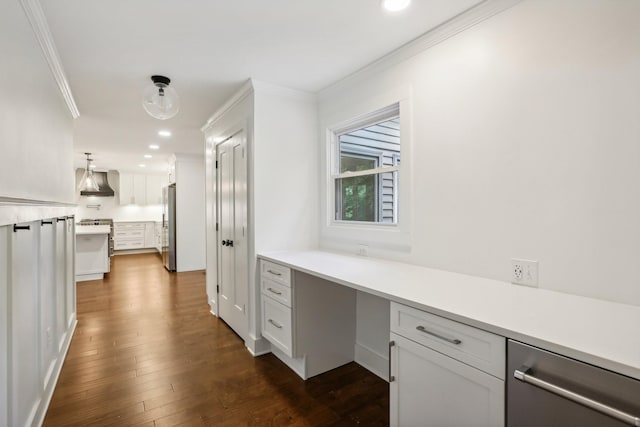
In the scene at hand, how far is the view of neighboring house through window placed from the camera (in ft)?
7.77

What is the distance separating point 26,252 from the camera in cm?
166

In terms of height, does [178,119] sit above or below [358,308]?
above

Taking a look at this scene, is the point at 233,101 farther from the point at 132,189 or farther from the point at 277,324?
the point at 132,189

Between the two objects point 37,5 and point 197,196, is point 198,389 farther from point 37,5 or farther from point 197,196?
point 197,196

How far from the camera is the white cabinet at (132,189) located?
856cm

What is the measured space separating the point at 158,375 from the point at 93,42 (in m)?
2.42

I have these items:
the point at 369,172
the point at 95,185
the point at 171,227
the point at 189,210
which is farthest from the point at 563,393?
the point at 95,185

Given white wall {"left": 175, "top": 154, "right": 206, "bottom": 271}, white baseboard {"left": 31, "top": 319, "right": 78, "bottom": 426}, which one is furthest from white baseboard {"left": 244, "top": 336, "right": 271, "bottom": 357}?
white wall {"left": 175, "top": 154, "right": 206, "bottom": 271}

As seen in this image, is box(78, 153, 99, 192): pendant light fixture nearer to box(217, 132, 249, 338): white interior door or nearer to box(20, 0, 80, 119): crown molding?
box(20, 0, 80, 119): crown molding

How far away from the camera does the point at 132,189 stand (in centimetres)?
866

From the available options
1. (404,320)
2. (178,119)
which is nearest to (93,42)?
(178,119)

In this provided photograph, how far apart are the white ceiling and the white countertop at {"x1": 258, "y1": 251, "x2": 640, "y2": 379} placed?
151 cm

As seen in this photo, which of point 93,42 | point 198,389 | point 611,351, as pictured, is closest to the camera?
point 611,351

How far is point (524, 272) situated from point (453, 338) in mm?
642
